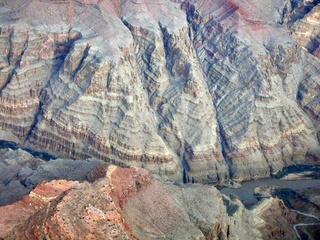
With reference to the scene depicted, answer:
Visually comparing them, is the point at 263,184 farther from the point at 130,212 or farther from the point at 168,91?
the point at 130,212

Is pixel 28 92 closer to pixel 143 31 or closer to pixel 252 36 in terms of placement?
pixel 143 31

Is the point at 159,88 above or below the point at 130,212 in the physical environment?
below

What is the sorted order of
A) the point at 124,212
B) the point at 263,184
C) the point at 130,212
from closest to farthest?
the point at 124,212 → the point at 130,212 → the point at 263,184

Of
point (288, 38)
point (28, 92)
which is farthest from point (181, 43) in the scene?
point (28, 92)

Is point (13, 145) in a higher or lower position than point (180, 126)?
lower

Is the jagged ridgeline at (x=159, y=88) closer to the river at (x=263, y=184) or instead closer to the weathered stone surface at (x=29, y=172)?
the river at (x=263, y=184)

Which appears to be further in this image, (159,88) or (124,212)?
(159,88)

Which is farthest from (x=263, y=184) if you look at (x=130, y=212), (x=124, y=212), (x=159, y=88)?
(x=124, y=212)

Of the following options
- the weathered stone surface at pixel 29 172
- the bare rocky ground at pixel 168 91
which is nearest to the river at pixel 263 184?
the bare rocky ground at pixel 168 91

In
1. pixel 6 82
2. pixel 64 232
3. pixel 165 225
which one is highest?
pixel 64 232
